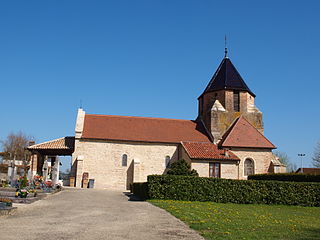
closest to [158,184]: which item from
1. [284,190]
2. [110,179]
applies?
[284,190]

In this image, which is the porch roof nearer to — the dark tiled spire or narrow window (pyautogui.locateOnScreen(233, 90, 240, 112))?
the dark tiled spire

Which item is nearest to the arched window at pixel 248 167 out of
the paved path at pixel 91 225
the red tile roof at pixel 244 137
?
the red tile roof at pixel 244 137

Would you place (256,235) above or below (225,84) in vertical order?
below

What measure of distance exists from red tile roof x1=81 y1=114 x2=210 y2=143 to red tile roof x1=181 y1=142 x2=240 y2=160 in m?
1.35

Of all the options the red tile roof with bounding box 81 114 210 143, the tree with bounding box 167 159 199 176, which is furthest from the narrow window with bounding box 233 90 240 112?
the tree with bounding box 167 159 199 176

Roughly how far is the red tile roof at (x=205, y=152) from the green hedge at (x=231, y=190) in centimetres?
1084

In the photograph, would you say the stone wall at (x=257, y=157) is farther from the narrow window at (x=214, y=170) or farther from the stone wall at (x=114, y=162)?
the stone wall at (x=114, y=162)

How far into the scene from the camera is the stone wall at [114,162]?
109ft

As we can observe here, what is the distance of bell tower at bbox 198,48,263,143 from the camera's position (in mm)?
36812

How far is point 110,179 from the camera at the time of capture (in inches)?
1316

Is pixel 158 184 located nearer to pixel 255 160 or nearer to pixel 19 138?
pixel 255 160

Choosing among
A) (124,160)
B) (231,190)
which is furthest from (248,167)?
(231,190)

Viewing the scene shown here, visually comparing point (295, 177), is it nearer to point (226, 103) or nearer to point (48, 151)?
point (226, 103)

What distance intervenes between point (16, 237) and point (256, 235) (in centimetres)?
629
